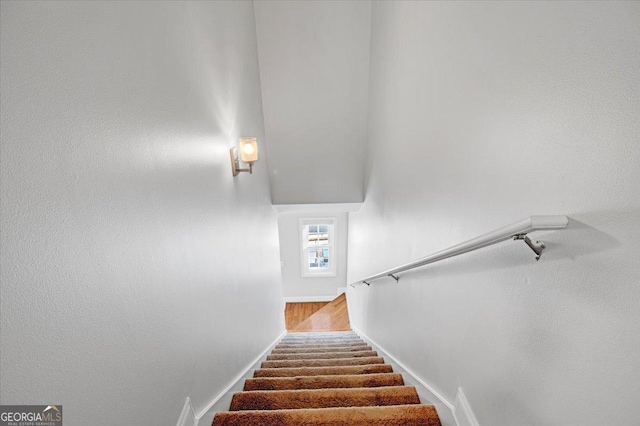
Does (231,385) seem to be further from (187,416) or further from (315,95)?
(315,95)

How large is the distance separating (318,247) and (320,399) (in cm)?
508

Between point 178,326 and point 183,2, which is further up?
point 183,2

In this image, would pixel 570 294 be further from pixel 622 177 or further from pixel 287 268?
pixel 287 268

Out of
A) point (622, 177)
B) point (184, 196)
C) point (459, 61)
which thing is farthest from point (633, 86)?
point (184, 196)

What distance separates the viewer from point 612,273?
62cm

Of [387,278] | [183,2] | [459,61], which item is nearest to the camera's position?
[459,61]

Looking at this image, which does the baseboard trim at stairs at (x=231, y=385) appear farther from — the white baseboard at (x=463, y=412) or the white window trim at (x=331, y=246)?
the white window trim at (x=331, y=246)

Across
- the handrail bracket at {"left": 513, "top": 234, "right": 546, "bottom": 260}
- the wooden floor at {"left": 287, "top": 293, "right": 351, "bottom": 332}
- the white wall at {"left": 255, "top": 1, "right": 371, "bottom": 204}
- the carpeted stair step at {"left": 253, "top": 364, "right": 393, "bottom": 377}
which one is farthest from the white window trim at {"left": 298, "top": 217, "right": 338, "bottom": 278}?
the handrail bracket at {"left": 513, "top": 234, "right": 546, "bottom": 260}

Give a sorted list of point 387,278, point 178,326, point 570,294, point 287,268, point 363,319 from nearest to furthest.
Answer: point 570,294, point 178,326, point 387,278, point 363,319, point 287,268

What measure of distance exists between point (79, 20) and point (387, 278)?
2489mm

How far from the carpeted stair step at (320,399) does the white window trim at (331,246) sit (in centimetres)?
474

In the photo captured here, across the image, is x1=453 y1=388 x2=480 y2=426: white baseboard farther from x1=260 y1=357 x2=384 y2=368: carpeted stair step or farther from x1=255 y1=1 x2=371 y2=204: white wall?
x1=255 y1=1 x2=371 y2=204: white wall

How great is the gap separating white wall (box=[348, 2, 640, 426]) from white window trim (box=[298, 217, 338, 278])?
459 cm

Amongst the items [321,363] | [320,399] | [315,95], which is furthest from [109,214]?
[315,95]
